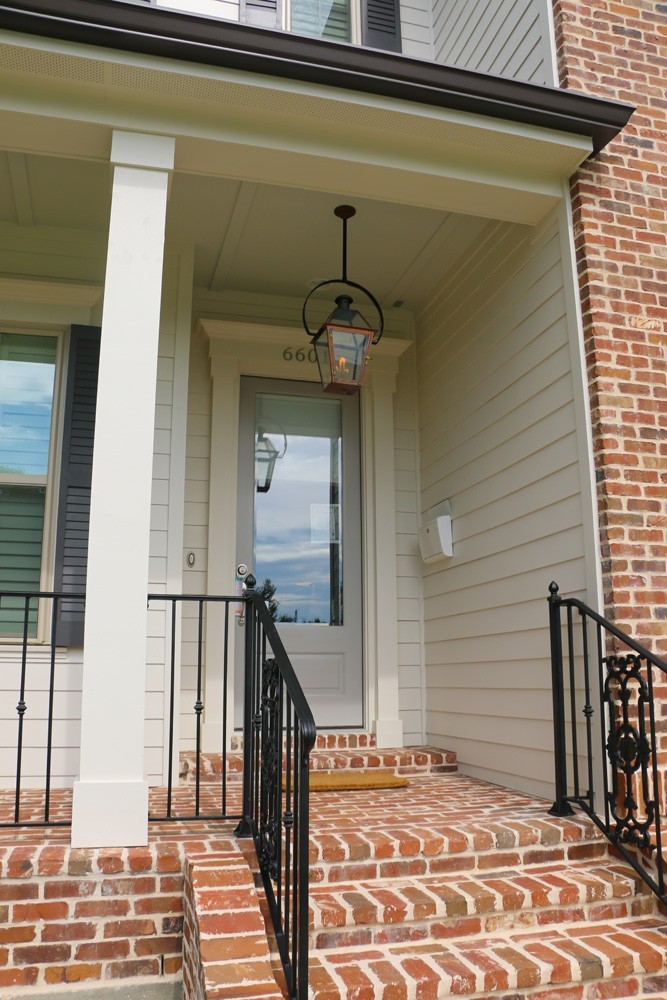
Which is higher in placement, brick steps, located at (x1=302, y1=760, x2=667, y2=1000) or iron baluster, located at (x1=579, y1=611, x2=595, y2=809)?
iron baluster, located at (x1=579, y1=611, x2=595, y2=809)

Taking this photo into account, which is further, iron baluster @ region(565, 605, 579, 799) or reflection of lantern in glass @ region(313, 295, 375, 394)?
reflection of lantern in glass @ region(313, 295, 375, 394)

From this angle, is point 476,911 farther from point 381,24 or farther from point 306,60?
point 381,24

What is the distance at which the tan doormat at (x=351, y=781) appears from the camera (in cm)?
409

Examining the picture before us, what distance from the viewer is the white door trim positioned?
15.9 feet

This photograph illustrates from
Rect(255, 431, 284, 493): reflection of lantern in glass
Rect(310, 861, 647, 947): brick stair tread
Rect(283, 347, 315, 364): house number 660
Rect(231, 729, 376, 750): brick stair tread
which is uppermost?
Rect(283, 347, 315, 364): house number 660

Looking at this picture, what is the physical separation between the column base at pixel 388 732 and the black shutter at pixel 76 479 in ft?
6.00

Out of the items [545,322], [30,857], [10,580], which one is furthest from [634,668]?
[10,580]

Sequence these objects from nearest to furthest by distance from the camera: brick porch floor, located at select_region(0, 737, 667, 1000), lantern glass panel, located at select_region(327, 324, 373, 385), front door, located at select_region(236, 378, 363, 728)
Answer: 1. brick porch floor, located at select_region(0, 737, 667, 1000)
2. lantern glass panel, located at select_region(327, 324, 373, 385)
3. front door, located at select_region(236, 378, 363, 728)

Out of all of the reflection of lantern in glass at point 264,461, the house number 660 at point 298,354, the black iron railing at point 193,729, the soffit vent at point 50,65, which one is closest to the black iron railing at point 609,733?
the black iron railing at point 193,729

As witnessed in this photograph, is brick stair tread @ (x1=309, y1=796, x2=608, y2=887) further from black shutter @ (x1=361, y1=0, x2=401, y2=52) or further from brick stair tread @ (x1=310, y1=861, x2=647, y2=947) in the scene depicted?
black shutter @ (x1=361, y1=0, x2=401, y2=52)

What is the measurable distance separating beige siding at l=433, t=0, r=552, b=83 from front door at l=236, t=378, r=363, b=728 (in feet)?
7.03

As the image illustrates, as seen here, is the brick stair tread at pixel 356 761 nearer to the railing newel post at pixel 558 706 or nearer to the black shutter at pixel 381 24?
the railing newel post at pixel 558 706

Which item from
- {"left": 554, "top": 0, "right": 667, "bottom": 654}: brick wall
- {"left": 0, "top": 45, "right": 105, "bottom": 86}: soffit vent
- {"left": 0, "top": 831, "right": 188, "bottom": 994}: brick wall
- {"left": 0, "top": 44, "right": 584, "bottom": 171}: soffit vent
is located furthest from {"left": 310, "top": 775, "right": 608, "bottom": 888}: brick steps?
{"left": 0, "top": 45, "right": 105, "bottom": 86}: soffit vent

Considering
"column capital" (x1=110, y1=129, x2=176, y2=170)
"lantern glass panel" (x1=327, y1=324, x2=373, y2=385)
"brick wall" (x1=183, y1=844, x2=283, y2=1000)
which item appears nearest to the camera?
"brick wall" (x1=183, y1=844, x2=283, y2=1000)
